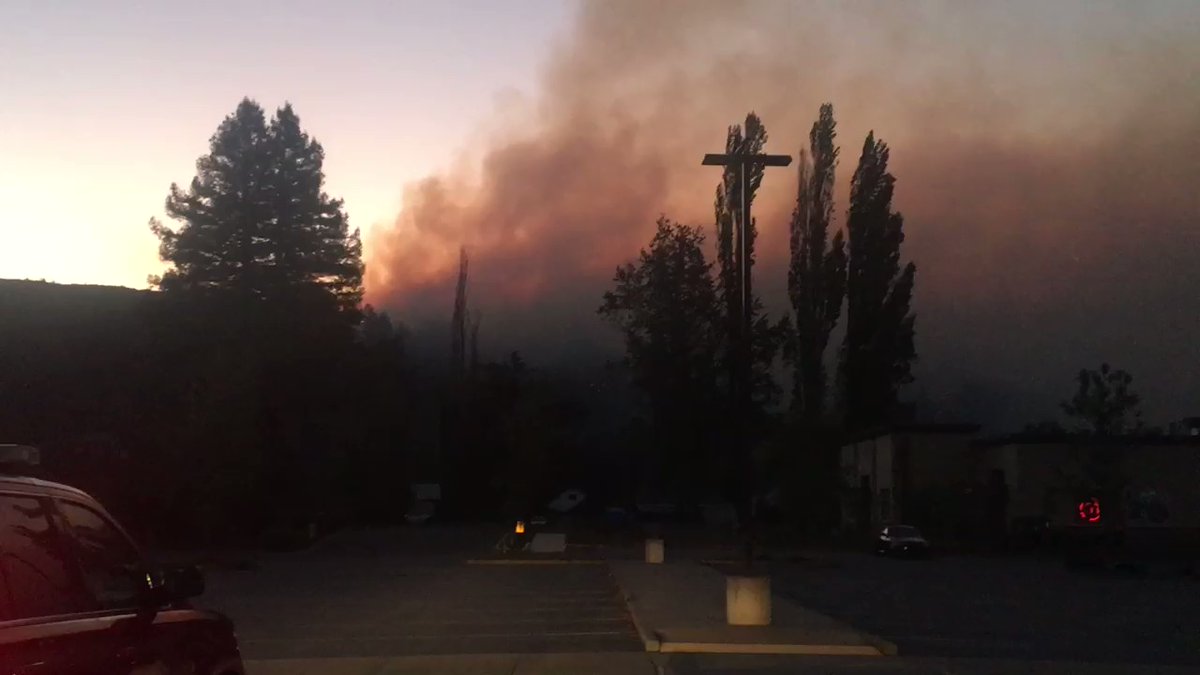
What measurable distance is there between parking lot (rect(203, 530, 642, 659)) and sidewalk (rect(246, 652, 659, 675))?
3.23ft

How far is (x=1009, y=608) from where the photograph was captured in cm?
A: 2745

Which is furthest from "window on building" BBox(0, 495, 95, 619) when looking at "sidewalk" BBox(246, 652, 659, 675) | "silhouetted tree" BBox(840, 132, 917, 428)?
"silhouetted tree" BBox(840, 132, 917, 428)

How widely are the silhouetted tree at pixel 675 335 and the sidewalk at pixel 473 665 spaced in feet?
224

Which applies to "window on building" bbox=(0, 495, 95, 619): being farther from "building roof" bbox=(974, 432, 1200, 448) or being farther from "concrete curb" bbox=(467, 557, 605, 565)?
"building roof" bbox=(974, 432, 1200, 448)

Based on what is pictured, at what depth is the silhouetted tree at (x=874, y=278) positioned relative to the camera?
6462 cm

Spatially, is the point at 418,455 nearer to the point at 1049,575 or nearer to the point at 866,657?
the point at 1049,575

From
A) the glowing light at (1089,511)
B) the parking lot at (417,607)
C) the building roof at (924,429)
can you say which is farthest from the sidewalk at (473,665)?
the building roof at (924,429)

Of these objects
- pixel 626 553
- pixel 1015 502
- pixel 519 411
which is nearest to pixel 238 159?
pixel 519 411

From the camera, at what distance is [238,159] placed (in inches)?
2798

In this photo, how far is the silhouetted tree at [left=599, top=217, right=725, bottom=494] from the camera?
86125 millimetres

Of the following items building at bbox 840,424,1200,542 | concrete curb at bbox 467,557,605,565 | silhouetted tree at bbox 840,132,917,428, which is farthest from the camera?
silhouetted tree at bbox 840,132,917,428

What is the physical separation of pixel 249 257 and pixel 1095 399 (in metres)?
44.0

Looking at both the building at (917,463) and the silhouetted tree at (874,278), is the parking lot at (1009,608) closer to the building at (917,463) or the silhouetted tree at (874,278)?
the building at (917,463)

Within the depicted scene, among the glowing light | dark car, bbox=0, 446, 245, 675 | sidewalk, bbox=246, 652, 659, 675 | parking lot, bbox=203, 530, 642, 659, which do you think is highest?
dark car, bbox=0, 446, 245, 675
